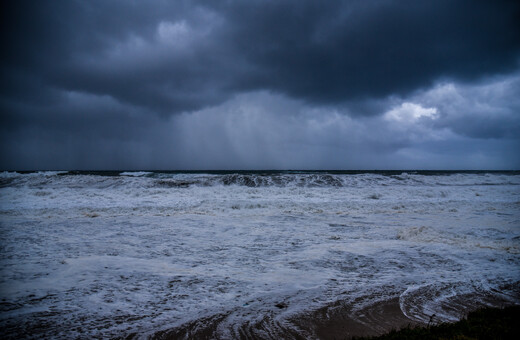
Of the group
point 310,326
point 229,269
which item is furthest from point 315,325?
point 229,269

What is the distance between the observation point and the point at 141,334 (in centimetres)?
270

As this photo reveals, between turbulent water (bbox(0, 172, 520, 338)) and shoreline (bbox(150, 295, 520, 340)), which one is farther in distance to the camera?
turbulent water (bbox(0, 172, 520, 338))

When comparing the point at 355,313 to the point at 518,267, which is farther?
the point at 518,267

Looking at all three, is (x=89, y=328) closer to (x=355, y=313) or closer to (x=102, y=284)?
(x=102, y=284)

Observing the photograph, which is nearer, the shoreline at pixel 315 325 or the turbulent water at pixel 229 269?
the shoreline at pixel 315 325

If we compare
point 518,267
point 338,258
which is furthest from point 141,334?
point 518,267

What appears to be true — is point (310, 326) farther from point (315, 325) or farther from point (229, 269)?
point (229, 269)

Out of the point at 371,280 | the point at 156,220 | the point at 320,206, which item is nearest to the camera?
the point at 371,280

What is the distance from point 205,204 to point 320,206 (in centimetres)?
594

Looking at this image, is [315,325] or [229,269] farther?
[229,269]

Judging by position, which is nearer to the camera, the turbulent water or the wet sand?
the wet sand

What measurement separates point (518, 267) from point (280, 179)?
25.7 metres

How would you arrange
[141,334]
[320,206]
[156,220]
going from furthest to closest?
1. [320,206]
2. [156,220]
3. [141,334]

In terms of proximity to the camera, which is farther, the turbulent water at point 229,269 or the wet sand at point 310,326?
the turbulent water at point 229,269
